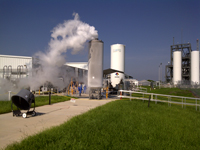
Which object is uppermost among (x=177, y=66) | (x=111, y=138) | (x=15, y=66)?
(x=177, y=66)

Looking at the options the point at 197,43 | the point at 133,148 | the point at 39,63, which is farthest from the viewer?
the point at 197,43

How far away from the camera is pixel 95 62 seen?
70.2 ft

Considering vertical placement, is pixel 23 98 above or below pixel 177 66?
below

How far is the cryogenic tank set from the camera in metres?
21.4

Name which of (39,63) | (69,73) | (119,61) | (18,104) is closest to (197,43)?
(119,61)

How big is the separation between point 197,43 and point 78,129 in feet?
225

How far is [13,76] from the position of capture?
81.7 feet

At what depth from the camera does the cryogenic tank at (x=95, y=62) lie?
21.4 m

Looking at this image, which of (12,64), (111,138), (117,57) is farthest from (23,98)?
(117,57)

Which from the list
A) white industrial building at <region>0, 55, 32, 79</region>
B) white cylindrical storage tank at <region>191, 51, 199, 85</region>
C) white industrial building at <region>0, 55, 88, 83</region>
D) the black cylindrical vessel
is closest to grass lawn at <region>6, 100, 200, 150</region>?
the black cylindrical vessel

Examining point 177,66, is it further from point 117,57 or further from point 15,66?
point 15,66

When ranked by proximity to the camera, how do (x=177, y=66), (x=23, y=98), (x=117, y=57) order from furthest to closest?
(x=177, y=66), (x=117, y=57), (x=23, y=98)

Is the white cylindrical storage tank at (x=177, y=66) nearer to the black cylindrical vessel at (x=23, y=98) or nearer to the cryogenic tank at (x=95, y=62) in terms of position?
the cryogenic tank at (x=95, y=62)

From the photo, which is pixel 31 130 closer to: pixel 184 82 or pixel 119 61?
pixel 119 61
